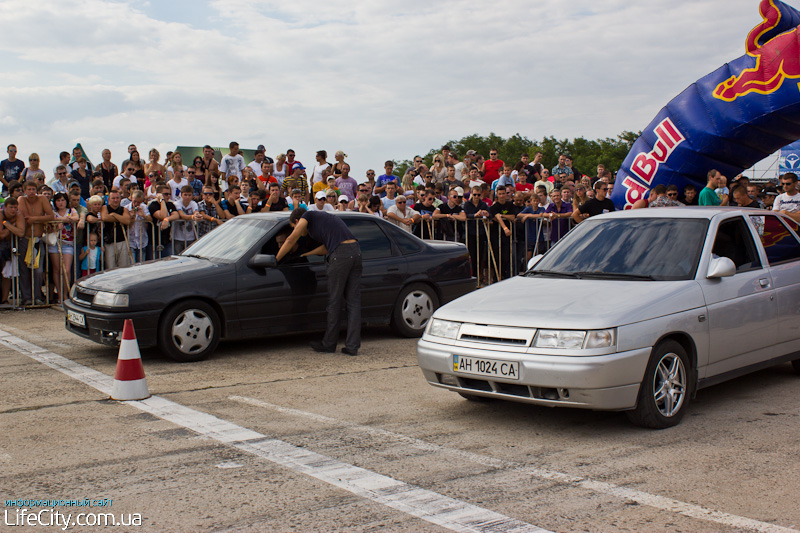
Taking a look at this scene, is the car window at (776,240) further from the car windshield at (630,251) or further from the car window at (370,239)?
the car window at (370,239)

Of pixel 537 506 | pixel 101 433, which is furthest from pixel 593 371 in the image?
pixel 101 433

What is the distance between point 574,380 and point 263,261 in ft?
15.3

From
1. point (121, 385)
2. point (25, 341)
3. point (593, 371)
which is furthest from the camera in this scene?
point (25, 341)

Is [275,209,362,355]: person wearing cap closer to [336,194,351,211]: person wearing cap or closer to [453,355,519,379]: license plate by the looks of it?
[453,355,519,379]: license plate

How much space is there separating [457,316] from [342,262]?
3.24 m

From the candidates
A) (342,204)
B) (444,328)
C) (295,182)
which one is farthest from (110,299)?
(295,182)

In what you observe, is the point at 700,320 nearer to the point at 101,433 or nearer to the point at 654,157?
the point at 101,433

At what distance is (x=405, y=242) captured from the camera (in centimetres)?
1035

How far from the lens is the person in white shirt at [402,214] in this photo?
14414mm

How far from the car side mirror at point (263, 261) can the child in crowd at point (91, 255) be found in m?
5.36

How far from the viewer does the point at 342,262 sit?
355 inches

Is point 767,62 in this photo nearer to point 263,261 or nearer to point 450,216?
point 450,216

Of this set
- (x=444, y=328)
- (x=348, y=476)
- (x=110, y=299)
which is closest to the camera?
(x=348, y=476)

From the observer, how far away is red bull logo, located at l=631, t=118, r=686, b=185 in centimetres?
1330
